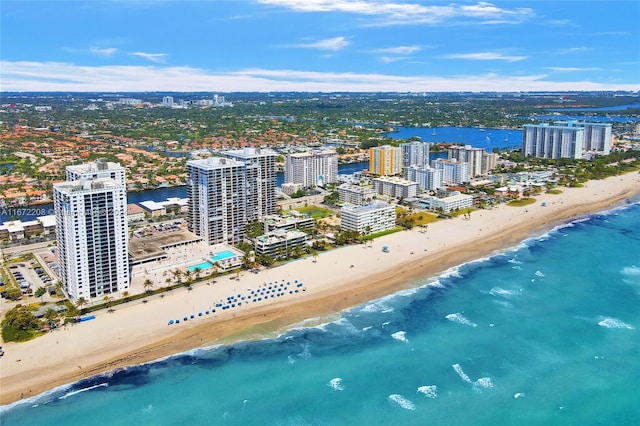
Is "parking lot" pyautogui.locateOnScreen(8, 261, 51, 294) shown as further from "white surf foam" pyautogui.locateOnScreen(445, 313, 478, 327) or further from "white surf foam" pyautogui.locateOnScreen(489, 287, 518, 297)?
"white surf foam" pyautogui.locateOnScreen(489, 287, 518, 297)

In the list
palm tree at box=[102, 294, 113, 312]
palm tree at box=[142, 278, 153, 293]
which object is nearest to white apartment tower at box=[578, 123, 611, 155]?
palm tree at box=[142, 278, 153, 293]

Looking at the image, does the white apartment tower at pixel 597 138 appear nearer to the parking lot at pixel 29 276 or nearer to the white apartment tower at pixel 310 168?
the white apartment tower at pixel 310 168

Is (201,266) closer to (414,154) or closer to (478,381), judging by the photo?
(478,381)

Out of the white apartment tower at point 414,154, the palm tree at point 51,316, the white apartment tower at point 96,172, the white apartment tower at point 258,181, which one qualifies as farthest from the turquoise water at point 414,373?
the white apartment tower at point 414,154

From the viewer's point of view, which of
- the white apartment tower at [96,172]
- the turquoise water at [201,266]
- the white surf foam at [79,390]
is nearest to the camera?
the white surf foam at [79,390]

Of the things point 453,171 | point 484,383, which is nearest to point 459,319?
point 484,383

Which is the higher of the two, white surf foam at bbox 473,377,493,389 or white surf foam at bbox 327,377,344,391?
white surf foam at bbox 473,377,493,389

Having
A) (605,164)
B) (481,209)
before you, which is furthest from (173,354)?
(605,164)
